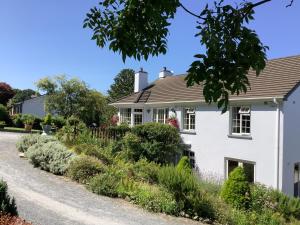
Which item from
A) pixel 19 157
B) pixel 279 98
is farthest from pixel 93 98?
pixel 279 98

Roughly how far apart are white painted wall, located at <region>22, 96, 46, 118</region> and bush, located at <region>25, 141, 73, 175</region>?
45.5m

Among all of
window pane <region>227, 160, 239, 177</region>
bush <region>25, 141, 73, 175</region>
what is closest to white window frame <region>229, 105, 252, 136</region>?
window pane <region>227, 160, 239, 177</region>

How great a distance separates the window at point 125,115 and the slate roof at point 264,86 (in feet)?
5.35

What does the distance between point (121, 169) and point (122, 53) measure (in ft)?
34.8

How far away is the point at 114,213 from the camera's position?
1040 cm

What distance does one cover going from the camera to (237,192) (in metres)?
14.6

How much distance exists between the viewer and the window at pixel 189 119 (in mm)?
23109

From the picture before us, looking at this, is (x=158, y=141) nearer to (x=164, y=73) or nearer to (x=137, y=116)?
(x=137, y=116)

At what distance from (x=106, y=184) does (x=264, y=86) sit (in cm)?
1107

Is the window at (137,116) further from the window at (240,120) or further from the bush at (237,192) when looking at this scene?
the bush at (237,192)

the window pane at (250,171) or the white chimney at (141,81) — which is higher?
the white chimney at (141,81)

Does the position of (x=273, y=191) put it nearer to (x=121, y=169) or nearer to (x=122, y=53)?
(x=121, y=169)

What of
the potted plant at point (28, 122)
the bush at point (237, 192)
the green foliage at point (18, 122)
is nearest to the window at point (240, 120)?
the bush at point (237, 192)

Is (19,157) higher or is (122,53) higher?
(122,53)
